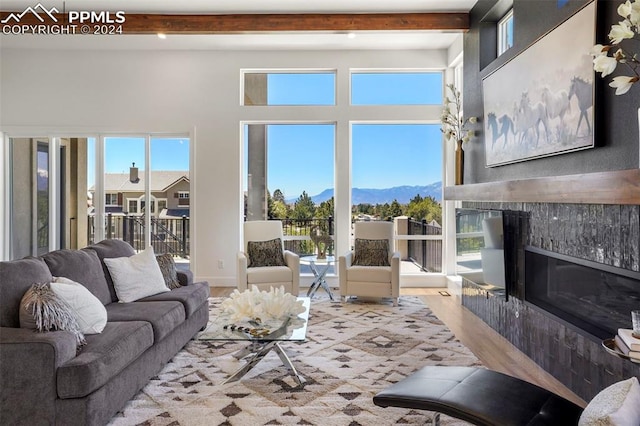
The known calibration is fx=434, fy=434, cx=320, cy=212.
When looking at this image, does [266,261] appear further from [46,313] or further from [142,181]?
[46,313]

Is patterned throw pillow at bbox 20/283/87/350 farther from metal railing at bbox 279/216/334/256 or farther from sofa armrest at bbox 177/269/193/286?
metal railing at bbox 279/216/334/256

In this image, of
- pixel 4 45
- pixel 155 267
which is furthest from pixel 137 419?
pixel 4 45

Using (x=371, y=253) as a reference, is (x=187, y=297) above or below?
below

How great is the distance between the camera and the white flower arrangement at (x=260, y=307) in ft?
9.55

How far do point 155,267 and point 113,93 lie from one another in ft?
12.1

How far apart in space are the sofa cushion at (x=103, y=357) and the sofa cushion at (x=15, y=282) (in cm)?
42

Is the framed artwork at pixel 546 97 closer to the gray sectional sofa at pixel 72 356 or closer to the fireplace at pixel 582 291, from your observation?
the fireplace at pixel 582 291

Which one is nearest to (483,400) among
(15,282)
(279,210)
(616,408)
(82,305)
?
(616,408)

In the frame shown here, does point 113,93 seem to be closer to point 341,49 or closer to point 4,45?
point 4,45

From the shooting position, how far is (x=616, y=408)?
1.40m

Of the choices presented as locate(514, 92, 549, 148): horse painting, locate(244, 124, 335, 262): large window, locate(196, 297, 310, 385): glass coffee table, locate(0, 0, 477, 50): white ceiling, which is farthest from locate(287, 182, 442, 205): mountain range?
locate(196, 297, 310, 385): glass coffee table

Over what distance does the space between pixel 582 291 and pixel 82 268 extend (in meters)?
3.50

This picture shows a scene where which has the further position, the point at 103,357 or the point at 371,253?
the point at 371,253

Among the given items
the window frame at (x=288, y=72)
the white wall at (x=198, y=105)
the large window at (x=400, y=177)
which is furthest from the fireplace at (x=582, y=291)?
the window frame at (x=288, y=72)
